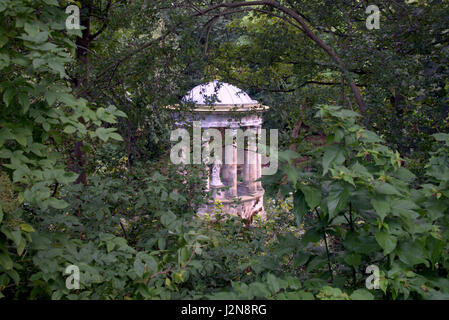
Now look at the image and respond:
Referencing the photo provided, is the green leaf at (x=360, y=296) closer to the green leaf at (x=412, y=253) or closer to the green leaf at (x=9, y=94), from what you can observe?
the green leaf at (x=412, y=253)

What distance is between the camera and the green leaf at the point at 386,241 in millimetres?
1826

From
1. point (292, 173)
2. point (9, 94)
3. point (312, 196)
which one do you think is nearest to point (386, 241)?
point (312, 196)

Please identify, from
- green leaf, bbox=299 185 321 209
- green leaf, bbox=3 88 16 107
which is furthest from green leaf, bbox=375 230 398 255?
green leaf, bbox=3 88 16 107

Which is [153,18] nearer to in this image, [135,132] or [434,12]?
[135,132]

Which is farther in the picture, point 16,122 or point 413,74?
point 413,74

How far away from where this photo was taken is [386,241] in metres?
1.84

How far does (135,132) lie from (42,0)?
2329 millimetres

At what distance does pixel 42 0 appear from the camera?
7.07 feet

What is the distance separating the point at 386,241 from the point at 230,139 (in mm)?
3736

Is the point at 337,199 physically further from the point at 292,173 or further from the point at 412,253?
the point at 412,253

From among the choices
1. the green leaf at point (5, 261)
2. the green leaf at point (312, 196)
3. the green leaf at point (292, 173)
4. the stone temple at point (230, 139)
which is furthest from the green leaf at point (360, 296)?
the green leaf at point (5, 261)

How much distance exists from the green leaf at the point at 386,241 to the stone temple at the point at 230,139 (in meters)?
0.68

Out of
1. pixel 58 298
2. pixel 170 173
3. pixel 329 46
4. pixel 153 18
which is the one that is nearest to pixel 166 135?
pixel 170 173

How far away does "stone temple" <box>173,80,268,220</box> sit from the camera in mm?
4727
